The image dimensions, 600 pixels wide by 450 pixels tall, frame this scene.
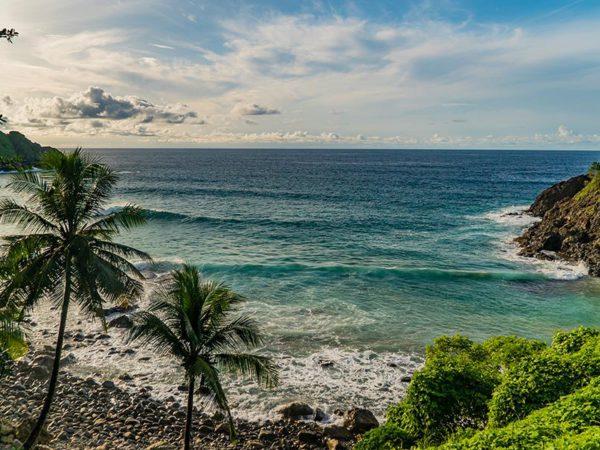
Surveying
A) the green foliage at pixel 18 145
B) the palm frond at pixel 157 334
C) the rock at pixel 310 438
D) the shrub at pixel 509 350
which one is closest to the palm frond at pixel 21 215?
the palm frond at pixel 157 334

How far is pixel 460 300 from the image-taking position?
32594mm

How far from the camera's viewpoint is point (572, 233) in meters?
44.7

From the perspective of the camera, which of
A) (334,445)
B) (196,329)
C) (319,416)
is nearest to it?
(196,329)

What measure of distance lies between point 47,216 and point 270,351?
15.2 metres

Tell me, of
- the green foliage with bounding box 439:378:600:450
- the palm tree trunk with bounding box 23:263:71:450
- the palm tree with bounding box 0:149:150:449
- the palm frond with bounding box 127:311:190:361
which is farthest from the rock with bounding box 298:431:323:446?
the green foliage with bounding box 439:378:600:450

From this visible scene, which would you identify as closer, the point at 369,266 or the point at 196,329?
the point at 196,329

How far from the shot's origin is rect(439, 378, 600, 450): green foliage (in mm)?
7441

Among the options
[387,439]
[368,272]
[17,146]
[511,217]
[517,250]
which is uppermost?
[17,146]

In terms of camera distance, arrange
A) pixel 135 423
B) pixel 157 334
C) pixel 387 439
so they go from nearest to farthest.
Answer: pixel 387 439
pixel 157 334
pixel 135 423

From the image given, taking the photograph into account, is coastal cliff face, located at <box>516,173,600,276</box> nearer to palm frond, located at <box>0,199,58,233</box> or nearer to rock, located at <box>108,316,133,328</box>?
rock, located at <box>108,316,133,328</box>

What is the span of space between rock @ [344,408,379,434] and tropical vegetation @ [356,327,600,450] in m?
5.05

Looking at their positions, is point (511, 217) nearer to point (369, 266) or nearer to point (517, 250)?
point (517, 250)

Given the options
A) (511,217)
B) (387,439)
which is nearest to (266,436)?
(387,439)

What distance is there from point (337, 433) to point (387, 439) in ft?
21.8
